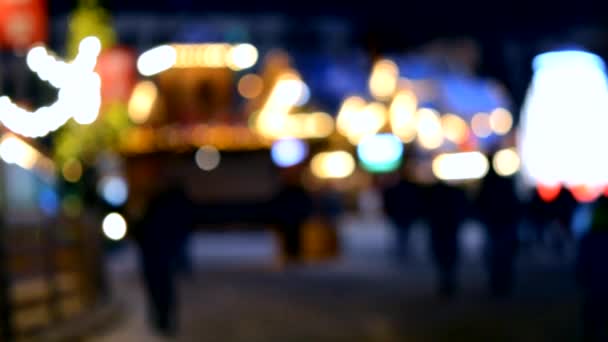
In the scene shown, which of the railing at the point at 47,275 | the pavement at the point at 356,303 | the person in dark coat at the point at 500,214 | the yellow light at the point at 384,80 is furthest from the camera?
the yellow light at the point at 384,80

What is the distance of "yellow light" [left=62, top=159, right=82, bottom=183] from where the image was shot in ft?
91.7

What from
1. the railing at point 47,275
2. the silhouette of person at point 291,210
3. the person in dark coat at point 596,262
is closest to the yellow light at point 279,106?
the silhouette of person at point 291,210

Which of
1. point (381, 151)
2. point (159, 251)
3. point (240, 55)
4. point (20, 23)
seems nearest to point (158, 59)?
point (240, 55)

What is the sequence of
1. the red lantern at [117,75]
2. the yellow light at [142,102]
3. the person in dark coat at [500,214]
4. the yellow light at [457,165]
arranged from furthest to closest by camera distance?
the yellow light at [457,165] → the red lantern at [117,75] → the yellow light at [142,102] → the person in dark coat at [500,214]

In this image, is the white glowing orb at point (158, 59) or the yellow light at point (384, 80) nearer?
the white glowing orb at point (158, 59)

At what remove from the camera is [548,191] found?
13.3 metres

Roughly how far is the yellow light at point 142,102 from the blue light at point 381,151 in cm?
1547

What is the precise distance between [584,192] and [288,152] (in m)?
10.4

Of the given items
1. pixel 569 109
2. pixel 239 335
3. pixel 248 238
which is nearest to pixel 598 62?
pixel 569 109

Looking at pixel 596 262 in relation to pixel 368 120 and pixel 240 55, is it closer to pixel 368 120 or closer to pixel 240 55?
pixel 240 55

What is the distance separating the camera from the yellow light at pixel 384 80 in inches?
1291

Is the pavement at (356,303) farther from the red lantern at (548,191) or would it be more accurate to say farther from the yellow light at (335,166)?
the yellow light at (335,166)

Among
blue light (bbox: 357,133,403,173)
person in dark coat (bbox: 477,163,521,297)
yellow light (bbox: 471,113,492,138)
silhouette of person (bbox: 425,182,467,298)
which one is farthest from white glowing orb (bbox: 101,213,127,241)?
blue light (bbox: 357,133,403,173)

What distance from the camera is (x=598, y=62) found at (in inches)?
462
